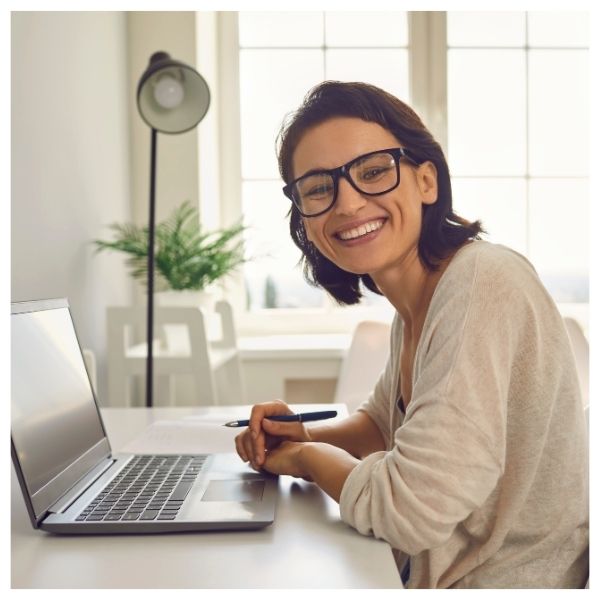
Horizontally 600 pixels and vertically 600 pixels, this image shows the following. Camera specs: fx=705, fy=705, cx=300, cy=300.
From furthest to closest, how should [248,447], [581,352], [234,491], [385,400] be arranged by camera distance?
1. [581,352]
2. [385,400]
3. [248,447]
4. [234,491]

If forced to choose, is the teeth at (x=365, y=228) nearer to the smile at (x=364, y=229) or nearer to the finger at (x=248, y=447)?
the smile at (x=364, y=229)

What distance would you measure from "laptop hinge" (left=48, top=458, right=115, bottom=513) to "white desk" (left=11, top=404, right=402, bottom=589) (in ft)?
0.13

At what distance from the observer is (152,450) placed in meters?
1.20

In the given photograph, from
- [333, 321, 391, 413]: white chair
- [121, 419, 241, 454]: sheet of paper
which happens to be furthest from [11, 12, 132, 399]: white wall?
[333, 321, 391, 413]: white chair

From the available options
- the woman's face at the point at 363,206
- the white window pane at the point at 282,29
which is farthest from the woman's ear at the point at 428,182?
the white window pane at the point at 282,29

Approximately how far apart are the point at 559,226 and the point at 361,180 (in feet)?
7.91

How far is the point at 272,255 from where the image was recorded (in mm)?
3080

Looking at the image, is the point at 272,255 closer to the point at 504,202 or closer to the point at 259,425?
the point at 504,202

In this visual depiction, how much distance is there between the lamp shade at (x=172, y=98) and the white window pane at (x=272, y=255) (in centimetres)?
93

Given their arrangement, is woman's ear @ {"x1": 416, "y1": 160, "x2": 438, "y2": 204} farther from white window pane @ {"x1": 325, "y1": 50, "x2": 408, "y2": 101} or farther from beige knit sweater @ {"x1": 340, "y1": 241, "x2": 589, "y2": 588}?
white window pane @ {"x1": 325, "y1": 50, "x2": 408, "y2": 101}

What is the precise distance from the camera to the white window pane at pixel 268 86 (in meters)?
3.11

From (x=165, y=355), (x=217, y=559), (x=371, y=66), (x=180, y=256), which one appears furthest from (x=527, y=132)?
(x=217, y=559)
